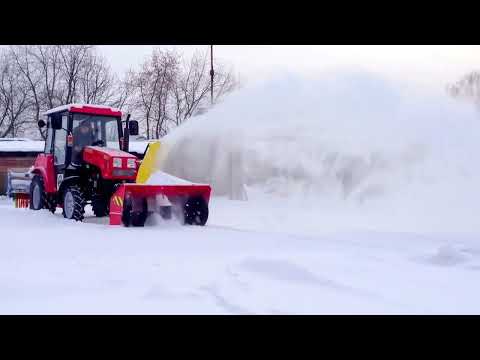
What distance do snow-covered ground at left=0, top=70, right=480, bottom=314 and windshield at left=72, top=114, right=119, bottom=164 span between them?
1672mm

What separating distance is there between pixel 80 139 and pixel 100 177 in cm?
114

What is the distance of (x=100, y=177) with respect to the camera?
1189 centimetres

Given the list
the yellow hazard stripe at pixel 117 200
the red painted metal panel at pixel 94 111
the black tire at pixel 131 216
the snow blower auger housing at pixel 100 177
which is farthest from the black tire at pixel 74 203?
the black tire at pixel 131 216

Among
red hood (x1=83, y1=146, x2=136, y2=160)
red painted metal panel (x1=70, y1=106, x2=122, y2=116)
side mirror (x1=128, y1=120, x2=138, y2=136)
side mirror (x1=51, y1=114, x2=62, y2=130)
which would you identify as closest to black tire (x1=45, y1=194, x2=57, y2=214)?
red hood (x1=83, y1=146, x2=136, y2=160)

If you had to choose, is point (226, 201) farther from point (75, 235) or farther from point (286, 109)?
point (75, 235)

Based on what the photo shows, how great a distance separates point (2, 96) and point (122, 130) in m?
29.2

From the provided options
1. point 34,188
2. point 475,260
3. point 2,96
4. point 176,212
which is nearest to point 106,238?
point 176,212

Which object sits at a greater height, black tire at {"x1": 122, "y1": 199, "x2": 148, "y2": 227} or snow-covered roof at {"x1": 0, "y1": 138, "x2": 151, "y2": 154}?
snow-covered roof at {"x1": 0, "y1": 138, "x2": 151, "y2": 154}

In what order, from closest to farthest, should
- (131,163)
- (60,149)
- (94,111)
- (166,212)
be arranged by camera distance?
1. (166,212)
2. (131,163)
3. (94,111)
4. (60,149)

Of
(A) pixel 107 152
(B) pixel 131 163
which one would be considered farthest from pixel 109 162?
(B) pixel 131 163

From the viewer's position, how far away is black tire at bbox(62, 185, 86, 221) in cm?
1168

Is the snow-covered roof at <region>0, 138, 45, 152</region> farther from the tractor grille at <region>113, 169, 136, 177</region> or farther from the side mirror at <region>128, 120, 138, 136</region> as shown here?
the tractor grille at <region>113, 169, 136, 177</region>

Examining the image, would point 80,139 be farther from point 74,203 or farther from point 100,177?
point 74,203

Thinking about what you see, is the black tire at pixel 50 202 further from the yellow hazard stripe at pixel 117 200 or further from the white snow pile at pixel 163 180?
the white snow pile at pixel 163 180
